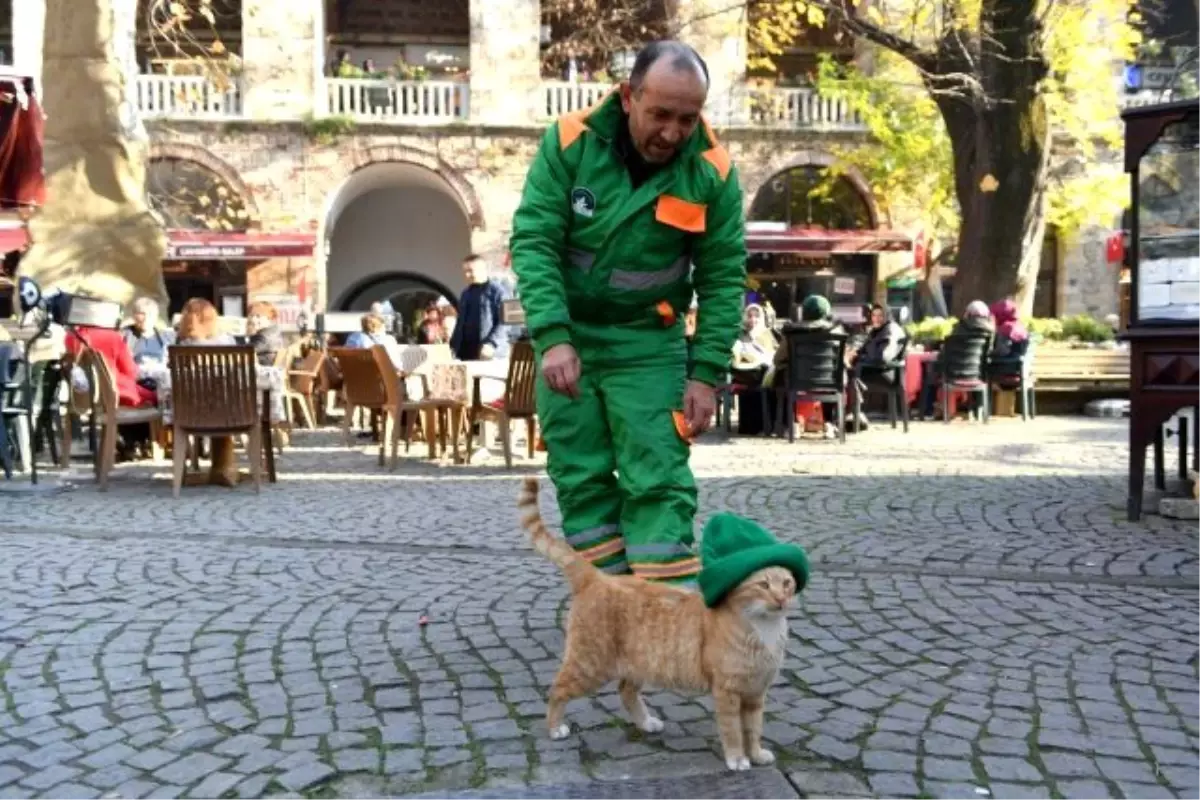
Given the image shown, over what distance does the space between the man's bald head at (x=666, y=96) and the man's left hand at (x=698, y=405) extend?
2.13 feet

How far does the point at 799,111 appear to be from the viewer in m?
26.3

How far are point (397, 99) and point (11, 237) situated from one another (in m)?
10.1

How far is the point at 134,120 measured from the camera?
12195mm

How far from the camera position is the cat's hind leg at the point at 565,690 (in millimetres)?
2918

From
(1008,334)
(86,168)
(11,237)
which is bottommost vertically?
(1008,334)

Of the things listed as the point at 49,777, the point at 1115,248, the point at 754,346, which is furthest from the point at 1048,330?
the point at 49,777

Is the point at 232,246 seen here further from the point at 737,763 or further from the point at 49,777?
the point at 737,763

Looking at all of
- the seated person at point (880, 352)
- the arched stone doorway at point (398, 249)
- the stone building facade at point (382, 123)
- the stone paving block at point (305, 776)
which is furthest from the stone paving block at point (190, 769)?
the arched stone doorway at point (398, 249)

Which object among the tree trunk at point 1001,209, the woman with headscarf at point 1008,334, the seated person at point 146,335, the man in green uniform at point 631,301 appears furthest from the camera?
the tree trunk at point 1001,209

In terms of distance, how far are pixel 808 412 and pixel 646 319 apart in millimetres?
9816

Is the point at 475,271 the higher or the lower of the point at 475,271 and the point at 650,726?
the higher

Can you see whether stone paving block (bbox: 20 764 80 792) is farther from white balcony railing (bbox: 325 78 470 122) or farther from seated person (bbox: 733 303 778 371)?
white balcony railing (bbox: 325 78 470 122)

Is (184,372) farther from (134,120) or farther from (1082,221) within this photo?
(1082,221)

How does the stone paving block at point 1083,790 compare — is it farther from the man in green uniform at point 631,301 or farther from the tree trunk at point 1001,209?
the tree trunk at point 1001,209
